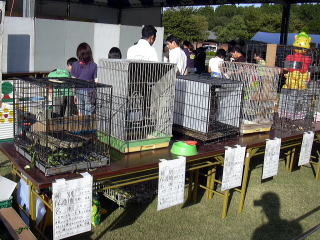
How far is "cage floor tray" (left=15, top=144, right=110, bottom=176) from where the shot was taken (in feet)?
8.09

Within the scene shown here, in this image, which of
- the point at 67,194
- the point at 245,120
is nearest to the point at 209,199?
the point at 245,120

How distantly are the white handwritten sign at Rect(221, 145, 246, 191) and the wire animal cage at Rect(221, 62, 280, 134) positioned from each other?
0.42 m

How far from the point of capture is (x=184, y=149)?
319 centimetres

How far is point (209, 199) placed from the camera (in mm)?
4336

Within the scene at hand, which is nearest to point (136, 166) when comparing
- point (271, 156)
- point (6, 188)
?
point (6, 188)

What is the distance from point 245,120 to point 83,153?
1.87 m

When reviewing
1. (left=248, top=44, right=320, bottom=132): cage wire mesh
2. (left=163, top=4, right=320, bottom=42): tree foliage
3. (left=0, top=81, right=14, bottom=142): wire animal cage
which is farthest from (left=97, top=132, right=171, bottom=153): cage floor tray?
(left=163, top=4, right=320, bottom=42): tree foliage

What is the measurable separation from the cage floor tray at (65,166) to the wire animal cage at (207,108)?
1069 millimetres

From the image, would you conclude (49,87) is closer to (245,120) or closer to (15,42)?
(245,120)

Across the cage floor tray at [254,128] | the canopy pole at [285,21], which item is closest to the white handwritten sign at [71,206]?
the cage floor tray at [254,128]

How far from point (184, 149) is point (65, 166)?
1064mm

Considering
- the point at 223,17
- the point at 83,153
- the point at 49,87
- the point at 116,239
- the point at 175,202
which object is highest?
the point at 223,17

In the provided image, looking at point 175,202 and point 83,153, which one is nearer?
point 83,153

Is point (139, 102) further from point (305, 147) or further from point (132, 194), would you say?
point (305, 147)
